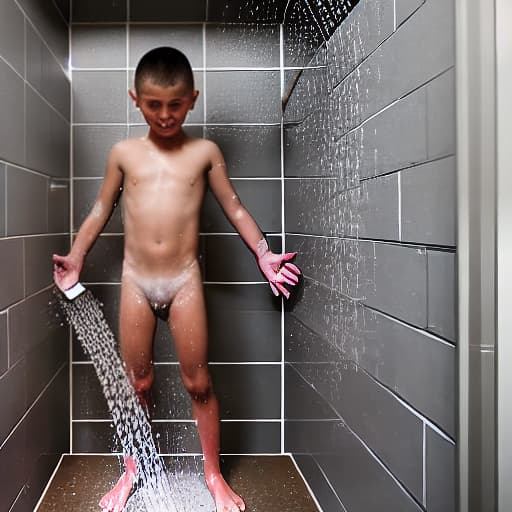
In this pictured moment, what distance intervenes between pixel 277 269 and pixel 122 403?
35cm

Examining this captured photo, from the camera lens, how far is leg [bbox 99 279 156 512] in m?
0.95

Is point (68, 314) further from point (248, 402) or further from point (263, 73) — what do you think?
point (263, 73)

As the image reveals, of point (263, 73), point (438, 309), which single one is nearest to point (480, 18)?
point (438, 309)

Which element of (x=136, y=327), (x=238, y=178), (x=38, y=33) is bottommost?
(x=136, y=327)

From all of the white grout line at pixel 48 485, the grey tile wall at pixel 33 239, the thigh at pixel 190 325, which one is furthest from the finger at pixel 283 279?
the white grout line at pixel 48 485

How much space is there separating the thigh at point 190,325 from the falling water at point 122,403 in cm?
10

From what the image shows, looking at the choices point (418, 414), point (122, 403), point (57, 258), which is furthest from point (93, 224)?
point (418, 414)

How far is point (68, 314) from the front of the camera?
958 mm

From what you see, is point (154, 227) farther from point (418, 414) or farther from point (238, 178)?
point (418, 414)

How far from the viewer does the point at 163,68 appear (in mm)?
939

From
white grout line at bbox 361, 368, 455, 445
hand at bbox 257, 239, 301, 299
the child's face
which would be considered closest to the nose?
the child's face

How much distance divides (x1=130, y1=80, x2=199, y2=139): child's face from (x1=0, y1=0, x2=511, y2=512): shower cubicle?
2 cm

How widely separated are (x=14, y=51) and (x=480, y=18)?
691mm

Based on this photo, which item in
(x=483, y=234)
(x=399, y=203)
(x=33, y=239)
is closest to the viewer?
(x=483, y=234)
